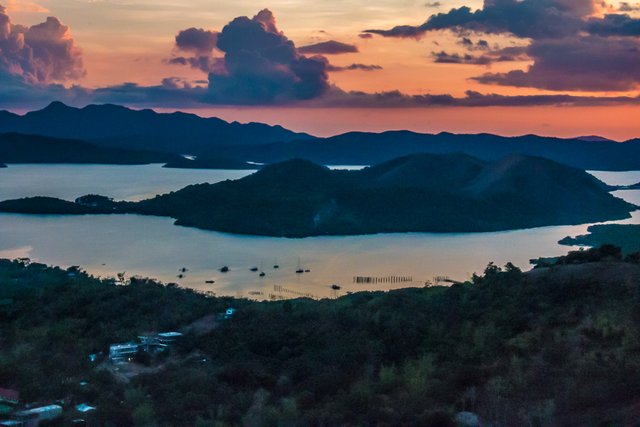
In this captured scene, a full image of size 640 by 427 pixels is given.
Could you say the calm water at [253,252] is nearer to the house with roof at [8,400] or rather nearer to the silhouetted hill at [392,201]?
the silhouetted hill at [392,201]

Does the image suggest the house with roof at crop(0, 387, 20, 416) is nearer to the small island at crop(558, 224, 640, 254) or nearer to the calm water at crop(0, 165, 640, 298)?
the calm water at crop(0, 165, 640, 298)

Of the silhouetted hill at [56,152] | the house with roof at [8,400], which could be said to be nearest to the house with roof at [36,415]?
the house with roof at [8,400]

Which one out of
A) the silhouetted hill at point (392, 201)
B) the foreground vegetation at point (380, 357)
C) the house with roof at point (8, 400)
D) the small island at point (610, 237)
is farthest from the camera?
the silhouetted hill at point (392, 201)

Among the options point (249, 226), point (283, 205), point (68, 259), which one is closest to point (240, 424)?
point (68, 259)

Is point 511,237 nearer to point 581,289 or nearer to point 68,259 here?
point 68,259

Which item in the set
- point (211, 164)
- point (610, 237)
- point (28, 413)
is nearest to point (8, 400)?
point (28, 413)

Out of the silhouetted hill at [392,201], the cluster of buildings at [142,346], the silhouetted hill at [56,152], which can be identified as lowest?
the cluster of buildings at [142,346]
